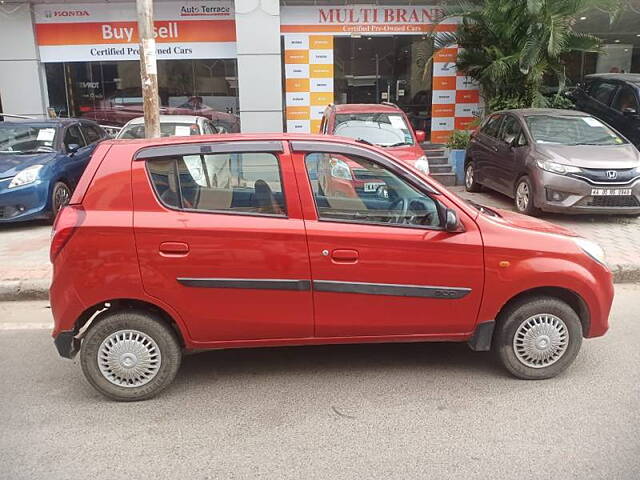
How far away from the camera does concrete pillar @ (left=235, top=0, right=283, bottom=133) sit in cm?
1273

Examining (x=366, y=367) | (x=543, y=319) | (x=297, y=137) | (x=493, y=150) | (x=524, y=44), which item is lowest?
(x=366, y=367)

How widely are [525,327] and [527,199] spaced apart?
4.92 metres

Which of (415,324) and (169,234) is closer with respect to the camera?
(169,234)

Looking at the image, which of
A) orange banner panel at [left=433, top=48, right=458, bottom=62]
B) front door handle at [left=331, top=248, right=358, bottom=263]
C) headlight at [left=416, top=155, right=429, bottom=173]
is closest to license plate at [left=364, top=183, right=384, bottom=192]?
front door handle at [left=331, top=248, right=358, bottom=263]

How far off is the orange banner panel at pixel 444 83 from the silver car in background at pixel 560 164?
4.68 m

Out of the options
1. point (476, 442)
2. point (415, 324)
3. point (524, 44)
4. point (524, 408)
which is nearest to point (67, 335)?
point (415, 324)

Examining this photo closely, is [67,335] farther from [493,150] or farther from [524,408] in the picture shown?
[493,150]

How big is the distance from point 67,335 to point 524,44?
10.5m

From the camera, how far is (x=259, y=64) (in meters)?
13.0

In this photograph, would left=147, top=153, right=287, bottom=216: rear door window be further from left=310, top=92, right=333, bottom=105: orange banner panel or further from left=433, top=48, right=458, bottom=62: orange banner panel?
left=433, top=48, right=458, bottom=62: orange banner panel

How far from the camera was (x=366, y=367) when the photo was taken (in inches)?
164

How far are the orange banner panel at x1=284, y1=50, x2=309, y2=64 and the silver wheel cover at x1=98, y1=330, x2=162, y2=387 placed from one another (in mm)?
11686

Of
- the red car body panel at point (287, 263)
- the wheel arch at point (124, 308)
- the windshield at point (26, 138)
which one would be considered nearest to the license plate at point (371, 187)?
the red car body panel at point (287, 263)

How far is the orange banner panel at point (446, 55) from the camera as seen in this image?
1409cm
